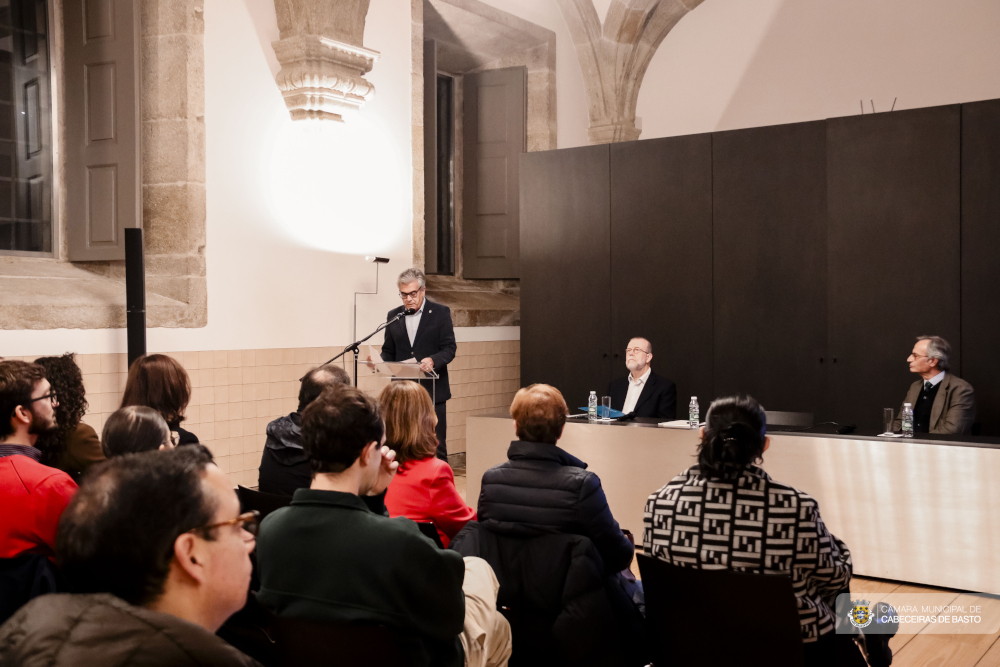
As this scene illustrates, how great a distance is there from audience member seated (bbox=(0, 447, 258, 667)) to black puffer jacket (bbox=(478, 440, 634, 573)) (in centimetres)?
146

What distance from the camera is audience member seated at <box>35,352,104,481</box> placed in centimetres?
277

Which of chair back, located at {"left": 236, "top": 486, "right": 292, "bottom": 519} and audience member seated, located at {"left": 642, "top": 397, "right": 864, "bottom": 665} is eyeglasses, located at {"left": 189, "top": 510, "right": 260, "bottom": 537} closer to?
audience member seated, located at {"left": 642, "top": 397, "right": 864, "bottom": 665}

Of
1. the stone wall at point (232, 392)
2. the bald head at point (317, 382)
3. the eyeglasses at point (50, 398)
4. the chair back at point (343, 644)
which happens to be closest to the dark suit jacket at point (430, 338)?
the stone wall at point (232, 392)

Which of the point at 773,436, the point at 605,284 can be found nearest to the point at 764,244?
the point at 605,284

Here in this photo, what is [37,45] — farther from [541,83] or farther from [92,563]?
[92,563]

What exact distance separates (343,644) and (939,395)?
3.96 m

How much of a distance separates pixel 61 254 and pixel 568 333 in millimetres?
3717

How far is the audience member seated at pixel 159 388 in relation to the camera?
126 inches

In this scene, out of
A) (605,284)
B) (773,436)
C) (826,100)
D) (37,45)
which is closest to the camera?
(773,436)

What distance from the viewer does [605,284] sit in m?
7.22

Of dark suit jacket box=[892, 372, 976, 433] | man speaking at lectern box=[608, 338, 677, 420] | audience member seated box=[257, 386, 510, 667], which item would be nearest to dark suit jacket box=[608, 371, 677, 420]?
man speaking at lectern box=[608, 338, 677, 420]

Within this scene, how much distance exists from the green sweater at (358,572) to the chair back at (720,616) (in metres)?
0.54

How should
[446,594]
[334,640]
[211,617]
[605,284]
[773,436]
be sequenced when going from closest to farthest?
[211,617], [334,640], [446,594], [773,436], [605,284]

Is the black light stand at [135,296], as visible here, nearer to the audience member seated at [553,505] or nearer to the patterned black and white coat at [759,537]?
the audience member seated at [553,505]
